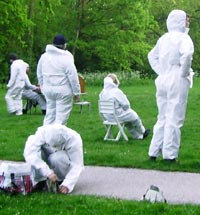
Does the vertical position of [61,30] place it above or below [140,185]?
below

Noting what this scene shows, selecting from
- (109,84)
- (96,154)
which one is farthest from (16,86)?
(96,154)

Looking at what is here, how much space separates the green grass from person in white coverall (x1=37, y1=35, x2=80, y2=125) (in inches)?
35.6

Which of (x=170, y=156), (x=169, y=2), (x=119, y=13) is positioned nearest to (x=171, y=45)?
(x=170, y=156)

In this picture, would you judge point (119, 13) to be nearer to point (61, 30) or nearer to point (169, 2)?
point (61, 30)

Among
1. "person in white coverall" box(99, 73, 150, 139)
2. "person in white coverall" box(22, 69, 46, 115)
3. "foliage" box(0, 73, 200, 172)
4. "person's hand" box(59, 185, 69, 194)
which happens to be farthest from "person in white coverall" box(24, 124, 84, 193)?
"person in white coverall" box(22, 69, 46, 115)

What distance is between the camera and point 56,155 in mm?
9344

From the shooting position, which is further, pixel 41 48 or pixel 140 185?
Result: pixel 41 48

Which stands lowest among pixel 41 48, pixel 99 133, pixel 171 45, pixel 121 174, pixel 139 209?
pixel 41 48

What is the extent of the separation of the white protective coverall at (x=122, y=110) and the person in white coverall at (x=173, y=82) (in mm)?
3295

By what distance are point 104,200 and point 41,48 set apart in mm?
45087

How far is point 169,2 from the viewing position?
7225 centimetres

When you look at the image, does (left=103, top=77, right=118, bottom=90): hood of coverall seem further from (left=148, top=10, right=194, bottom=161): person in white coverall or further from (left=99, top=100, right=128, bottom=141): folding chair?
(left=148, top=10, right=194, bottom=161): person in white coverall

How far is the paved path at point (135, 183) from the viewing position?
9.09 m

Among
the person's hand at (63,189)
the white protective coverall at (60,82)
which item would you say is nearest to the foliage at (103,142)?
the white protective coverall at (60,82)
